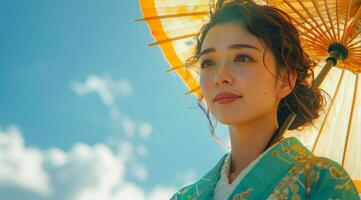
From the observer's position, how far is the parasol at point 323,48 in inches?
155

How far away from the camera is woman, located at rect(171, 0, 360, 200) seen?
7.64 ft

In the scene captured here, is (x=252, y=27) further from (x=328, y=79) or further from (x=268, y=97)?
(x=328, y=79)

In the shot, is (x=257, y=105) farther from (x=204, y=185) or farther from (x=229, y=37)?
(x=204, y=185)

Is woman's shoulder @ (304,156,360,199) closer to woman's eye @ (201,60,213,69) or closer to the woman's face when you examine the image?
the woman's face

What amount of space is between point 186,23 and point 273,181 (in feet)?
7.36

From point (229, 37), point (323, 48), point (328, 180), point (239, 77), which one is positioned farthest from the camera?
point (323, 48)

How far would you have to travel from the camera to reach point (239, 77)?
251 centimetres

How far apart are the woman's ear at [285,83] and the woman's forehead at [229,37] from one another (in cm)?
Answer: 20

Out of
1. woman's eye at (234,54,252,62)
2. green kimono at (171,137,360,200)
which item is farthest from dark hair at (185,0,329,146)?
green kimono at (171,137,360,200)

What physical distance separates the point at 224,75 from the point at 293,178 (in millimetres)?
581

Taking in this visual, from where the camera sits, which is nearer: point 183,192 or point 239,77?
point 239,77

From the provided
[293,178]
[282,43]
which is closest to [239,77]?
[282,43]

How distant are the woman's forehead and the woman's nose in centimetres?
14

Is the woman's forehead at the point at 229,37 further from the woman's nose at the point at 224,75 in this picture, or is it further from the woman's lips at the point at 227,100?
the woman's lips at the point at 227,100
